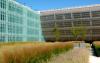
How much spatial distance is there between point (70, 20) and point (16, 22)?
26.2 meters

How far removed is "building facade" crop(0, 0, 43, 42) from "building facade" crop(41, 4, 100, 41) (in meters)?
12.8

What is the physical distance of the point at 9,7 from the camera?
35.9 metres

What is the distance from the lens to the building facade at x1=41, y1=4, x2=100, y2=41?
5925 centimetres

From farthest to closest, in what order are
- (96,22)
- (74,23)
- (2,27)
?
(74,23)
(96,22)
(2,27)

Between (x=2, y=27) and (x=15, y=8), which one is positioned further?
(x=15, y=8)

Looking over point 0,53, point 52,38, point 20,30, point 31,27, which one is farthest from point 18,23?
point 0,53

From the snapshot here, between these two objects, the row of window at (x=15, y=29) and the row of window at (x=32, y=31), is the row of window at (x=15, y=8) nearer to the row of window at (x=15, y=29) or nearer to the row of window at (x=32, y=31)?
the row of window at (x=15, y=29)

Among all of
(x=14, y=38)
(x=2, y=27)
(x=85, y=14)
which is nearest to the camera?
(x=2, y=27)

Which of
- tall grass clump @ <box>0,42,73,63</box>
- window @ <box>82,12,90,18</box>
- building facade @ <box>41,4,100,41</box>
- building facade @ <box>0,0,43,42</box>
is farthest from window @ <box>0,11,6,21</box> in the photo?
window @ <box>82,12,90,18</box>

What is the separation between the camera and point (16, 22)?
3900 centimetres

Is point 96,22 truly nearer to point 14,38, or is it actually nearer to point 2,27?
point 14,38

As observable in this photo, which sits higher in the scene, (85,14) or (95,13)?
(95,13)

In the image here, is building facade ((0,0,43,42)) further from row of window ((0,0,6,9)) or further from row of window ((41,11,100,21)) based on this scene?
row of window ((41,11,100,21))

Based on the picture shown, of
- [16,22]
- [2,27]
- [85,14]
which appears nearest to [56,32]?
[85,14]
